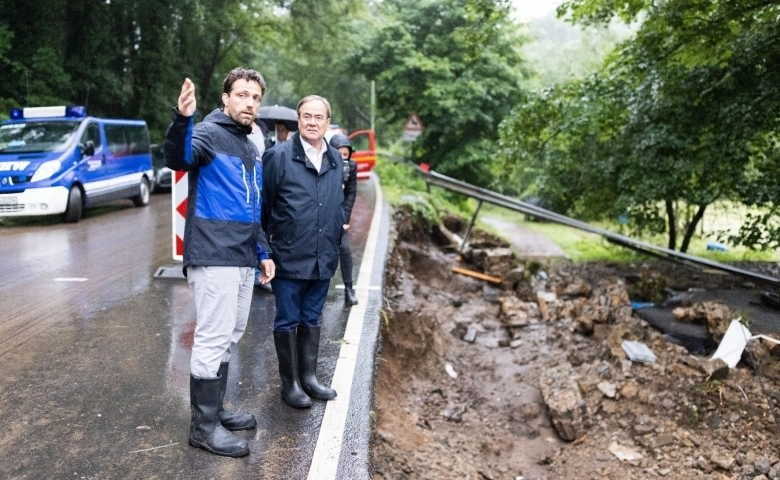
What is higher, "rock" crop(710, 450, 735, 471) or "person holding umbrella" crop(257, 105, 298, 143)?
"person holding umbrella" crop(257, 105, 298, 143)

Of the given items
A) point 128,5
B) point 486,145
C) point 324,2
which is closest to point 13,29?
point 128,5

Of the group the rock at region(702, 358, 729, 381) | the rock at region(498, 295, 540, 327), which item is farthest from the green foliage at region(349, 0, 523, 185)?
the rock at region(702, 358, 729, 381)

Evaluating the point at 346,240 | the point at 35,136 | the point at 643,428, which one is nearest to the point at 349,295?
the point at 346,240

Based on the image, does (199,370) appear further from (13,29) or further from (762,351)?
(13,29)

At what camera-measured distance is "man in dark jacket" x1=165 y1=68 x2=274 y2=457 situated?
3.38m

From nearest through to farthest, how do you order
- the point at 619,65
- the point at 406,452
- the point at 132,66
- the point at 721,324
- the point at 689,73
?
the point at 406,452 → the point at 721,324 → the point at 689,73 → the point at 619,65 → the point at 132,66

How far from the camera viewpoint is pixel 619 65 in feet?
38.5

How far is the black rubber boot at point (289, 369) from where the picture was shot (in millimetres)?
4104

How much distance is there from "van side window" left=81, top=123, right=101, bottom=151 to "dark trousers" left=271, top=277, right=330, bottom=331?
34.6 feet

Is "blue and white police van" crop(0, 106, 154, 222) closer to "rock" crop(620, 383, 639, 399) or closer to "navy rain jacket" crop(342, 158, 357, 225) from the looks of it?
"navy rain jacket" crop(342, 158, 357, 225)

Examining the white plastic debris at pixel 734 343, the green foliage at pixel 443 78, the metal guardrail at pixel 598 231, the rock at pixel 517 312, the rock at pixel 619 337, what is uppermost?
the green foliage at pixel 443 78

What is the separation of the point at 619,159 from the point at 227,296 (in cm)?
1205

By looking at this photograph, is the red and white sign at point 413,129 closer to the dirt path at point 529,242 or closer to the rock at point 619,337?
the dirt path at point 529,242

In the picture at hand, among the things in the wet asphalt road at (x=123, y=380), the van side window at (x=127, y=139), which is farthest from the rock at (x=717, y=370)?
the van side window at (x=127, y=139)
